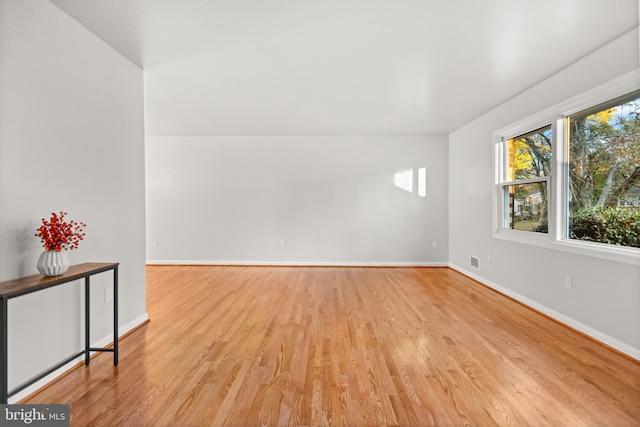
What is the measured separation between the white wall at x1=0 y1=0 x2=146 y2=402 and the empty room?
0.02 m

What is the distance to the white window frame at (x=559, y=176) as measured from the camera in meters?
2.67

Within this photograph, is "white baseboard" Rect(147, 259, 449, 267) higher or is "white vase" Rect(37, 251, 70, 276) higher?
"white vase" Rect(37, 251, 70, 276)

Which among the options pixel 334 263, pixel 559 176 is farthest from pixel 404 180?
pixel 559 176

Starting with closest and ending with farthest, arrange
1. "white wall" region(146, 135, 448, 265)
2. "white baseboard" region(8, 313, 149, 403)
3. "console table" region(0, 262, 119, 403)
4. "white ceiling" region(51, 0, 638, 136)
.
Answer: "console table" region(0, 262, 119, 403) → "white baseboard" region(8, 313, 149, 403) → "white ceiling" region(51, 0, 638, 136) → "white wall" region(146, 135, 448, 265)

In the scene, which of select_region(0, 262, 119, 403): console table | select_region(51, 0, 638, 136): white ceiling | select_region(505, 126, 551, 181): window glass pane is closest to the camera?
select_region(0, 262, 119, 403): console table

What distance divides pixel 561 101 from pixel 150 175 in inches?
261

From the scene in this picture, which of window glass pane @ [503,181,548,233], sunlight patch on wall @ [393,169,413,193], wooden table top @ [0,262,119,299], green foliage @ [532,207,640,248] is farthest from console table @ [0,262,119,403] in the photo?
sunlight patch on wall @ [393,169,413,193]

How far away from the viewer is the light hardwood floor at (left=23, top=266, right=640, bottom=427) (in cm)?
177

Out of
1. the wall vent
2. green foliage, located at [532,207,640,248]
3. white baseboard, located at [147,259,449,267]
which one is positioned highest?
green foliage, located at [532,207,640,248]

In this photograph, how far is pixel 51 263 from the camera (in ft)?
6.34

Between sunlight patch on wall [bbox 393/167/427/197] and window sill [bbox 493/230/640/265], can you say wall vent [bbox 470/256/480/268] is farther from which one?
sunlight patch on wall [bbox 393/167/427/197]

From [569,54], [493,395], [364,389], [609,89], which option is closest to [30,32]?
[364,389]

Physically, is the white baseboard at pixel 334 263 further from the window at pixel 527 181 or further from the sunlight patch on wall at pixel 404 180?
the window at pixel 527 181

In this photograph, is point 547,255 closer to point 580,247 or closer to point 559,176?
point 580,247
